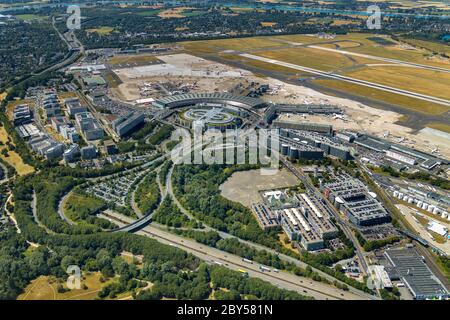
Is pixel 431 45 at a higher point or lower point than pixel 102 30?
lower

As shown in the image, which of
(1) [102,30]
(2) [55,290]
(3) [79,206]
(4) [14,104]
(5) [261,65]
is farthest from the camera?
(1) [102,30]

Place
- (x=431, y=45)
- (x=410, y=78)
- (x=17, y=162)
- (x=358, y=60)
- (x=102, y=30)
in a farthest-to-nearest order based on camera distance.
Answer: (x=102, y=30)
(x=431, y=45)
(x=358, y=60)
(x=410, y=78)
(x=17, y=162)

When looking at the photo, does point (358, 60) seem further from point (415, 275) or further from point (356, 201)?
point (415, 275)

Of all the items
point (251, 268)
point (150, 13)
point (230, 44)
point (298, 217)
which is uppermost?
point (150, 13)

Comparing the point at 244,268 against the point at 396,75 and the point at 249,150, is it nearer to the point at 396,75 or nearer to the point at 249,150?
the point at 249,150

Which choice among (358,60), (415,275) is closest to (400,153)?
(415,275)
